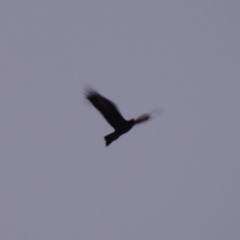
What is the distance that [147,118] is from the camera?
1828 cm

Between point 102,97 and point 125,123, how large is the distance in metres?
1.02

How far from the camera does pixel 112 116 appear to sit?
17.9m

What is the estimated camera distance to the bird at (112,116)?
1766 cm

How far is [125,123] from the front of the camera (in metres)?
18.1

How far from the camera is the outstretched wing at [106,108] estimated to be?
17.6 m

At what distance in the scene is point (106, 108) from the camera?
58.2 ft

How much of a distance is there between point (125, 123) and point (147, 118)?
61 centimetres

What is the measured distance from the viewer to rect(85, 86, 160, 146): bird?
17656 mm

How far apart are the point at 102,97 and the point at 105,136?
1.01 meters

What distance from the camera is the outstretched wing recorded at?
17609 mm

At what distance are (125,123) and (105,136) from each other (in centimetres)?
67

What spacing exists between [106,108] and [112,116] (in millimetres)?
303
